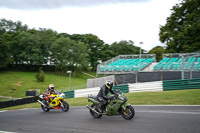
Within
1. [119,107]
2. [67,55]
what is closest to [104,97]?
[119,107]

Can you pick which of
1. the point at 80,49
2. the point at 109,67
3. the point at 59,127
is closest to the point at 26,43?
the point at 80,49

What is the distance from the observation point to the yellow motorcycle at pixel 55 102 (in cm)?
1302

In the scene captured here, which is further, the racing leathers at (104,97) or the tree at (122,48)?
the tree at (122,48)

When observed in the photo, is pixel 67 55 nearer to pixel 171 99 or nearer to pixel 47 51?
pixel 47 51

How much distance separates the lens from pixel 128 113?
852 cm

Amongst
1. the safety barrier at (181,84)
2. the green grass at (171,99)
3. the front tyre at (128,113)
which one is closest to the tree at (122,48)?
the safety barrier at (181,84)

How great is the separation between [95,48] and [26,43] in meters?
26.5

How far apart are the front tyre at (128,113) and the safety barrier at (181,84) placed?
12169mm

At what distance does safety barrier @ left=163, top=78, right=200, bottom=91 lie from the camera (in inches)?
729

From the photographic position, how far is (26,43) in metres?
68.9

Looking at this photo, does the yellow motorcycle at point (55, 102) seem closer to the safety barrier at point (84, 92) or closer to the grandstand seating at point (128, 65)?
the safety barrier at point (84, 92)

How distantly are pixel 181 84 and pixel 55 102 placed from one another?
467 inches

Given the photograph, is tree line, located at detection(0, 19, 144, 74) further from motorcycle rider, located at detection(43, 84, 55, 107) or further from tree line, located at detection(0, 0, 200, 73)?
motorcycle rider, located at detection(43, 84, 55, 107)

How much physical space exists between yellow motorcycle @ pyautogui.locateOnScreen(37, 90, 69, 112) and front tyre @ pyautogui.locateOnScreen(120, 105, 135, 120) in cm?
535
